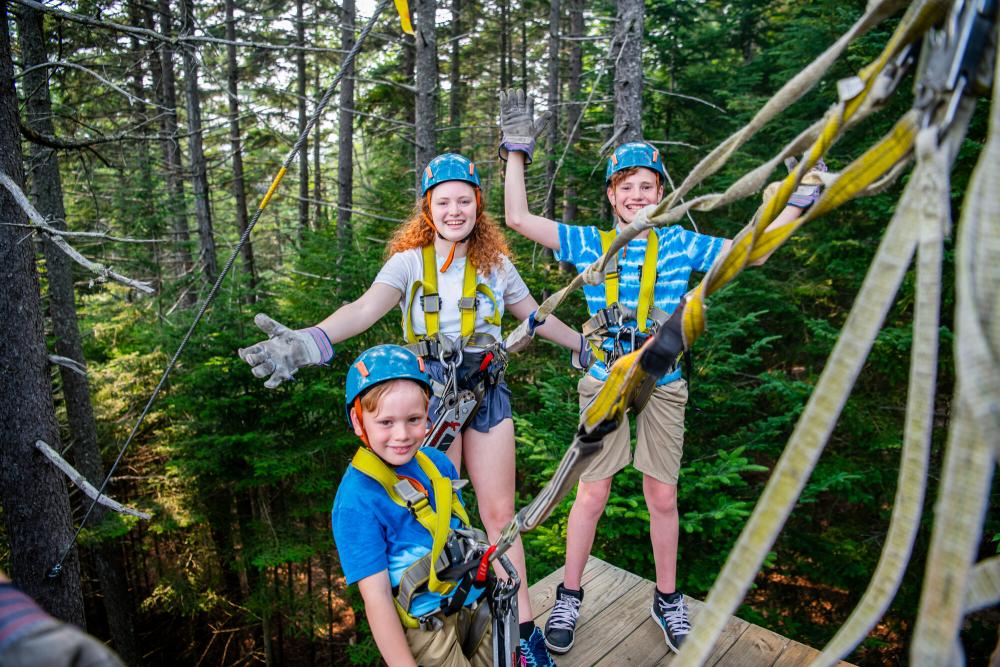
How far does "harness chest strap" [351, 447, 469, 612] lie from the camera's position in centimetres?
203

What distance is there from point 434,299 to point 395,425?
0.99 m

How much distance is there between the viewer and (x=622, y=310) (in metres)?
2.99

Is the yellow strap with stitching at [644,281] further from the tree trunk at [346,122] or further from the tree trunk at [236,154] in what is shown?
the tree trunk at [236,154]

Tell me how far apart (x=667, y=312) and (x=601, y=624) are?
6.27ft

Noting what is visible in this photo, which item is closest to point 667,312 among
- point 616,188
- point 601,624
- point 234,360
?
point 616,188

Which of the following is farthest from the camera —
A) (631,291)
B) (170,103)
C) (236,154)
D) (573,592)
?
(236,154)

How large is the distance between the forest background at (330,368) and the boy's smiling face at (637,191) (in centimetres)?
182

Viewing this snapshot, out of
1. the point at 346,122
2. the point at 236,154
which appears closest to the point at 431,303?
the point at 236,154

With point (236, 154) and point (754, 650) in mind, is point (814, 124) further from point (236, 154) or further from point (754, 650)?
point (236, 154)

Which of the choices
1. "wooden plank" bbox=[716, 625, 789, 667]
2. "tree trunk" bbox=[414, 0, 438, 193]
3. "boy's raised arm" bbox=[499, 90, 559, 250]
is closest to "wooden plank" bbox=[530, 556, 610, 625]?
"wooden plank" bbox=[716, 625, 789, 667]

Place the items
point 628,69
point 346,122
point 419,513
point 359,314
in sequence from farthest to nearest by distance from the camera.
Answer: point 346,122 → point 628,69 → point 359,314 → point 419,513

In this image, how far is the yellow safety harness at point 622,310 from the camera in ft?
9.71

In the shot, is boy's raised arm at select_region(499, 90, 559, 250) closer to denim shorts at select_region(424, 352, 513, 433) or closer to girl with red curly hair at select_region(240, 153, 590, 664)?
girl with red curly hair at select_region(240, 153, 590, 664)

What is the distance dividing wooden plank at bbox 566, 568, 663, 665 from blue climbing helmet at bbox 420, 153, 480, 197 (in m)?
2.66
